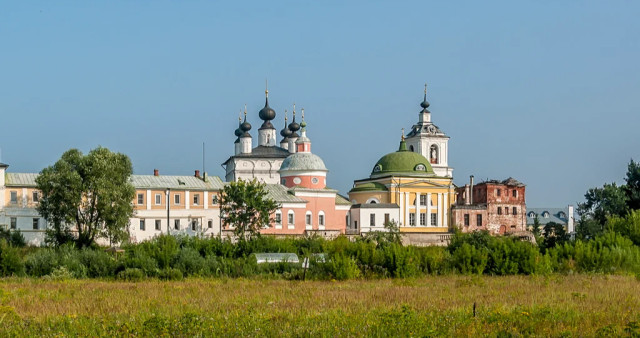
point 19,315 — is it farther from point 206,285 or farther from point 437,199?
point 437,199

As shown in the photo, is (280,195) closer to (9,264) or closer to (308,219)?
(308,219)

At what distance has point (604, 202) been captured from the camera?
2840 inches

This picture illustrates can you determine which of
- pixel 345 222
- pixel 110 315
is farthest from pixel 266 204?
pixel 110 315

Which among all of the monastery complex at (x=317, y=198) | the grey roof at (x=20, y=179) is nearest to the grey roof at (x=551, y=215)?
the monastery complex at (x=317, y=198)

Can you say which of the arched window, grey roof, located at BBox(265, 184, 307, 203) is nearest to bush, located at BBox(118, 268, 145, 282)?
grey roof, located at BBox(265, 184, 307, 203)

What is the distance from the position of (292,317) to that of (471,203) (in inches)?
2543

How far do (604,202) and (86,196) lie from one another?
4168 centimetres

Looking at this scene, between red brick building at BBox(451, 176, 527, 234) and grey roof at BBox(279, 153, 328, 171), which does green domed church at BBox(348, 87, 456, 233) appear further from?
grey roof at BBox(279, 153, 328, 171)

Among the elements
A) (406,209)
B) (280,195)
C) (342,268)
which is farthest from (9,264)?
(406,209)

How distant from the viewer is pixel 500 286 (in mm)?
Result: 25609

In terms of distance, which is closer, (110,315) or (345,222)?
(110,315)

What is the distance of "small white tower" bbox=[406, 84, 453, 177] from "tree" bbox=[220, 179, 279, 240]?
33.0 m

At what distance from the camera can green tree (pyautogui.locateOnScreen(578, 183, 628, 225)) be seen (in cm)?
6344

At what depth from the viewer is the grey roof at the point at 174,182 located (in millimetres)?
60750
